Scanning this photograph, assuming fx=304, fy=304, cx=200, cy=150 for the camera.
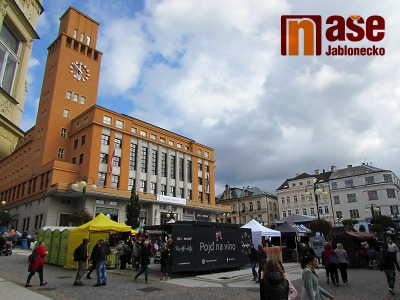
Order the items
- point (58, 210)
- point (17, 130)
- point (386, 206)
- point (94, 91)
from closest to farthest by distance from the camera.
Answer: point (17, 130)
point (58, 210)
point (94, 91)
point (386, 206)

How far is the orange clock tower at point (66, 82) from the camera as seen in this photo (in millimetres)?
48406

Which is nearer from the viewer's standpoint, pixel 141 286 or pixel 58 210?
pixel 141 286

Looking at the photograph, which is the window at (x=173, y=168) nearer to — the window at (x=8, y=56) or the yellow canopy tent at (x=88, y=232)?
the yellow canopy tent at (x=88, y=232)

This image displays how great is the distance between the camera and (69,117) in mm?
50594

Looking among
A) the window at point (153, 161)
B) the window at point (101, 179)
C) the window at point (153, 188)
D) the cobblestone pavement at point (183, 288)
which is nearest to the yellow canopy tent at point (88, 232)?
the cobblestone pavement at point (183, 288)

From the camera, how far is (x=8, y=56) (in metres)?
9.41

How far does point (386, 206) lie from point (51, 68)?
67.3 metres

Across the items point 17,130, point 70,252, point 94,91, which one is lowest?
point 70,252

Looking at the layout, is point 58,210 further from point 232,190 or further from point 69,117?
point 232,190

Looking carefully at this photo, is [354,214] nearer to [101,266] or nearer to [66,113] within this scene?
[66,113]

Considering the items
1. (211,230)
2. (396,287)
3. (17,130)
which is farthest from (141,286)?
(396,287)

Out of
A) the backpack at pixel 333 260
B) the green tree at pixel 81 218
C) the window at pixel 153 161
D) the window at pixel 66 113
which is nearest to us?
the backpack at pixel 333 260

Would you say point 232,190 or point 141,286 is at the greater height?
point 232,190

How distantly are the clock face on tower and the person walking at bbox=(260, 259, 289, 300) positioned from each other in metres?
55.1
